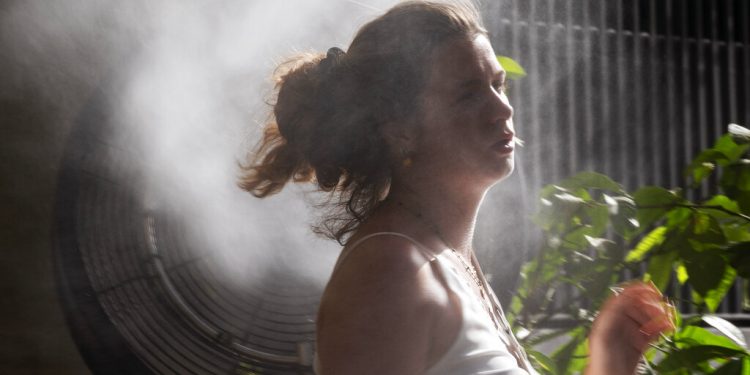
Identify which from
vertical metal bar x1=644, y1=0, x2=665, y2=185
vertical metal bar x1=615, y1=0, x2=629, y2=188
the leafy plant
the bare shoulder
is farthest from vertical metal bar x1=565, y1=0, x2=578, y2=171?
the bare shoulder

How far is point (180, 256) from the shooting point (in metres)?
1.58

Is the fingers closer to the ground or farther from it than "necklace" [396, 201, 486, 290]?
closer to the ground

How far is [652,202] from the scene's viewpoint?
75.1 inches

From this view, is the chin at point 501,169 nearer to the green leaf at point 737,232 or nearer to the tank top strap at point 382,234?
the tank top strap at point 382,234

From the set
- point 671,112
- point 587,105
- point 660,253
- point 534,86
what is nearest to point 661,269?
point 660,253

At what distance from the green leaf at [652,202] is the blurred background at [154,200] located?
0.28 metres

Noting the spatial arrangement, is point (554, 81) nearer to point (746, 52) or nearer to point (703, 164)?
point (746, 52)

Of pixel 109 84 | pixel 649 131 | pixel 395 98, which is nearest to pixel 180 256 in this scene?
pixel 109 84

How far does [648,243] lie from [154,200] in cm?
115

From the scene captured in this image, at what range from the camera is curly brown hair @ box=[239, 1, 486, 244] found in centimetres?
147

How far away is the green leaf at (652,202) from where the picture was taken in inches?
74.9

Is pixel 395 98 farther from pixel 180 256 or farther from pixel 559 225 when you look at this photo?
pixel 559 225

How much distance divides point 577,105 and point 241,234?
6.77 ft

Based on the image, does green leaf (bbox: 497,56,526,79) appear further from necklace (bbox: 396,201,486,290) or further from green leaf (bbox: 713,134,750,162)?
necklace (bbox: 396,201,486,290)
